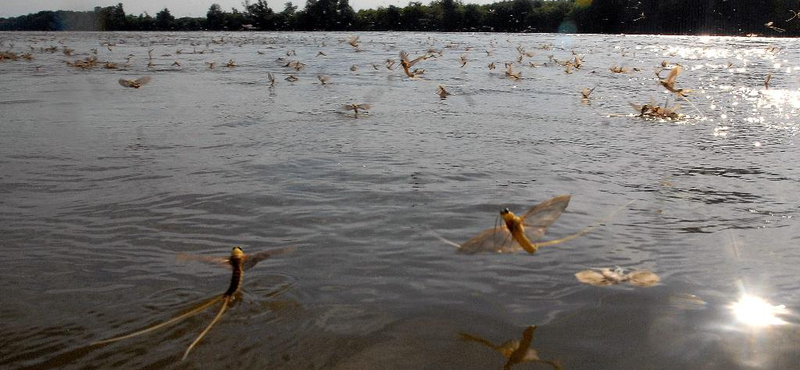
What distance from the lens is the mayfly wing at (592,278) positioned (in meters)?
2.74

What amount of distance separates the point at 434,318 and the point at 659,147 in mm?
4219

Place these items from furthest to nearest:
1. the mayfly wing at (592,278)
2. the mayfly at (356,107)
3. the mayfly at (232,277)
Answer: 1. the mayfly at (356,107)
2. the mayfly wing at (592,278)
3. the mayfly at (232,277)

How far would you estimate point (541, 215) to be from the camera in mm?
2184

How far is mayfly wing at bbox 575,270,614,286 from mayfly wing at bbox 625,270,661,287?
110 mm

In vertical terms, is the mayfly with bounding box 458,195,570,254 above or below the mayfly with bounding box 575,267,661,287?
above

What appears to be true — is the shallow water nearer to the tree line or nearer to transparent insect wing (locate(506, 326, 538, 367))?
transparent insect wing (locate(506, 326, 538, 367))

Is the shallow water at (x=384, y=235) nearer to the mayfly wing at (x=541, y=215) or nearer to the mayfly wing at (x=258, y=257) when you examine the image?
the mayfly wing at (x=258, y=257)

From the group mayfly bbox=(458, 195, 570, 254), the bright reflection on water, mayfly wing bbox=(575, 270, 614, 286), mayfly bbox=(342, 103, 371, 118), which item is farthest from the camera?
mayfly bbox=(342, 103, 371, 118)

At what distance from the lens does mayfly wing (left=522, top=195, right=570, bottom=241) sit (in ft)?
7.05

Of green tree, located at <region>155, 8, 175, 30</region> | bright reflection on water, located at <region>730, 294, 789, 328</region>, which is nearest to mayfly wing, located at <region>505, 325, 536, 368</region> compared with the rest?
bright reflection on water, located at <region>730, 294, 789, 328</region>

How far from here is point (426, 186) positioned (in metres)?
4.33

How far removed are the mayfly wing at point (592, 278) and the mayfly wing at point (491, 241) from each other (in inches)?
30.5

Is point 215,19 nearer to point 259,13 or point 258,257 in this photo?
point 259,13

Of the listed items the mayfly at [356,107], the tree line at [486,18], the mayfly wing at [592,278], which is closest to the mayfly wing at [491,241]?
the mayfly wing at [592,278]
